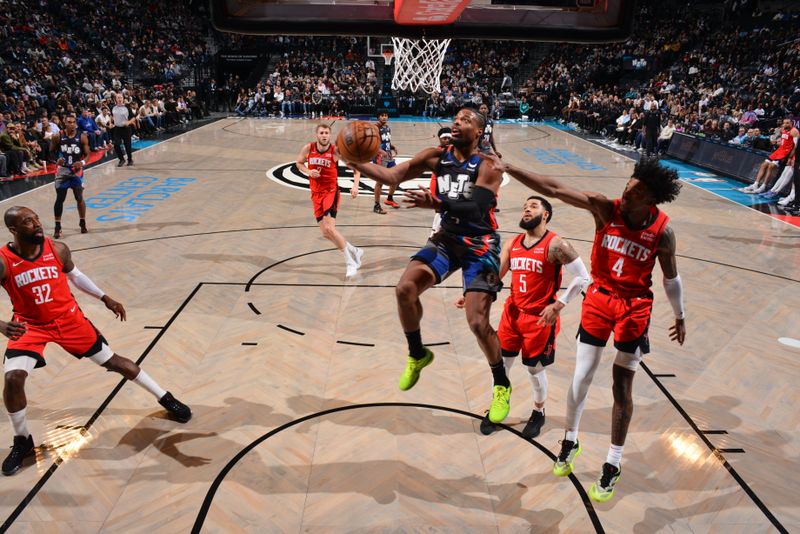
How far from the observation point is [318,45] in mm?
30828

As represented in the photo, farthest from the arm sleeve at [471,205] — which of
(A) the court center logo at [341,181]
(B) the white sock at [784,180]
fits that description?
(B) the white sock at [784,180]

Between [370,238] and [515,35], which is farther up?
[515,35]

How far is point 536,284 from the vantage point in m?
4.20

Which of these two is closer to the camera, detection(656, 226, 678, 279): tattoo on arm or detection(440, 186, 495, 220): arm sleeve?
detection(656, 226, 678, 279): tattoo on arm

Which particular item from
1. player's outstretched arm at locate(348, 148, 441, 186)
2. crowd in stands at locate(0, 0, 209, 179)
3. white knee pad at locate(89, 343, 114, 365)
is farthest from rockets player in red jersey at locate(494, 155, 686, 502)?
crowd in stands at locate(0, 0, 209, 179)

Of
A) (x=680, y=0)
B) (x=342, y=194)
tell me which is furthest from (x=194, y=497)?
(x=680, y=0)

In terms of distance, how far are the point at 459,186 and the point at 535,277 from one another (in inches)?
33.8

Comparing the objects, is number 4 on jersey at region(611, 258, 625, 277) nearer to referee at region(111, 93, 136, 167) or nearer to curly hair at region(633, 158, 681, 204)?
curly hair at region(633, 158, 681, 204)

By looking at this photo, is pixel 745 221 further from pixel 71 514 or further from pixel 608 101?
pixel 608 101

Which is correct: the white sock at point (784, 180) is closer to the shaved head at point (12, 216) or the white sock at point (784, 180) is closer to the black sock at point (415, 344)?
the black sock at point (415, 344)

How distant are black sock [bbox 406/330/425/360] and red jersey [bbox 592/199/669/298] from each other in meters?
1.27

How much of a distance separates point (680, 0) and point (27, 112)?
30.6 meters

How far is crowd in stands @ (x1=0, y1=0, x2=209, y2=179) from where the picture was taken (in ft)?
47.2

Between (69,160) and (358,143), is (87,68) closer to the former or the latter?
(69,160)
